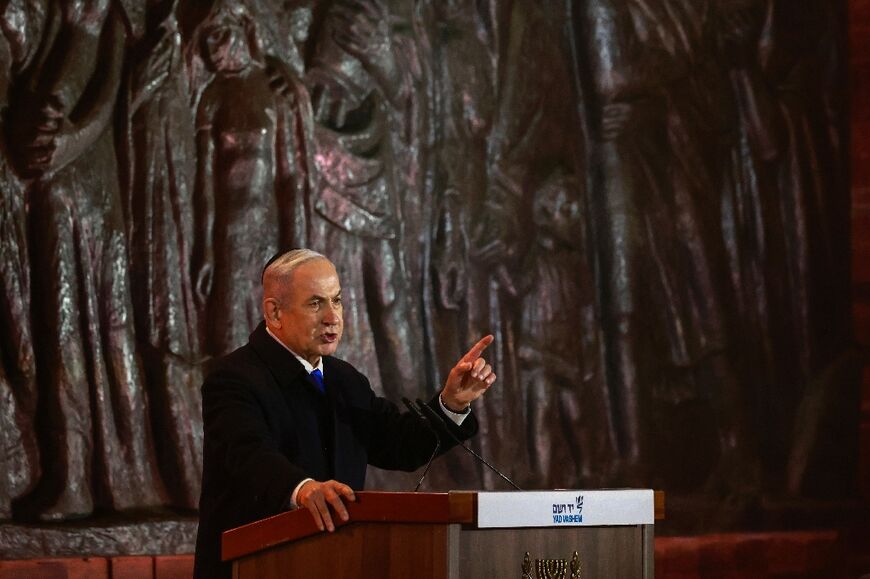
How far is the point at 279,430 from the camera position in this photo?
348cm

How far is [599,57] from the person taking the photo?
7.88 metres

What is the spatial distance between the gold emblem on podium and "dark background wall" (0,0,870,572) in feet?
12.9

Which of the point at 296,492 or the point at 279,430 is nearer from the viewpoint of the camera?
the point at 296,492

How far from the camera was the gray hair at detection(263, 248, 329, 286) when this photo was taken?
359 cm

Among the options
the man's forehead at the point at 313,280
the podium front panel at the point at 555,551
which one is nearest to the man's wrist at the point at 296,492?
the podium front panel at the point at 555,551

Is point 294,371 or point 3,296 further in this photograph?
point 3,296

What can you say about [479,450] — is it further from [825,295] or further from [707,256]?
[825,295]

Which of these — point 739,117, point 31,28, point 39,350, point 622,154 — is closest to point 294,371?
point 39,350

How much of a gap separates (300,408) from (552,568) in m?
0.95

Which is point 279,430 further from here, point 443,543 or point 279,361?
point 443,543

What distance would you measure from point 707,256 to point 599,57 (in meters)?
1.29

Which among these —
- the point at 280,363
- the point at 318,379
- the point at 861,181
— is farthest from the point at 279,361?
the point at 861,181

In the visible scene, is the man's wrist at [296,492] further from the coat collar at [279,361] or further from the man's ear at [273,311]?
the man's ear at [273,311]

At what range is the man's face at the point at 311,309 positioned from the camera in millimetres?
3561
